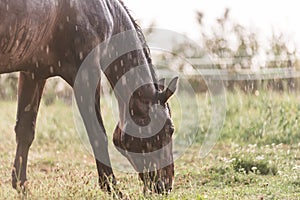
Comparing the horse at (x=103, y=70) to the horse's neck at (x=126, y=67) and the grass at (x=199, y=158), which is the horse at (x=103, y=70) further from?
the grass at (x=199, y=158)

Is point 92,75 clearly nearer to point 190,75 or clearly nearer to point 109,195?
point 109,195

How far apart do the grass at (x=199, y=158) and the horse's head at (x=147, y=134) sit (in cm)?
22

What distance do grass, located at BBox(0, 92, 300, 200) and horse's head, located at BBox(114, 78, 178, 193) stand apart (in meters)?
0.22

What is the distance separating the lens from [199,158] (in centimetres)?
765

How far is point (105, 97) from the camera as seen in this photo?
1103 cm

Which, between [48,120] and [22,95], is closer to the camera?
[22,95]

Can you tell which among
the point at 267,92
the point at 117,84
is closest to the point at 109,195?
the point at 117,84

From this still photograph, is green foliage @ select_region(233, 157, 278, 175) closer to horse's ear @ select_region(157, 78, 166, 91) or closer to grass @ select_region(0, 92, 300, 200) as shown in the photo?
grass @ select_region(0, 92, 300, 200)

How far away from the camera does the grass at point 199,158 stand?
16.7ft

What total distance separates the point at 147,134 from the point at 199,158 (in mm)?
2679

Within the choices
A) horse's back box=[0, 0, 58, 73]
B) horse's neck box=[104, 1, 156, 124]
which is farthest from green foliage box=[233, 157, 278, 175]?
horse's back box=[0, 0, 58, 73]

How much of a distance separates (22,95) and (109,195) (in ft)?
4.05

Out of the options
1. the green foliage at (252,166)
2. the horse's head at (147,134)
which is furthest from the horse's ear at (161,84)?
the green foliage at (252,166)

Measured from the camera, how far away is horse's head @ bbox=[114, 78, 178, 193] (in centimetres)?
506
